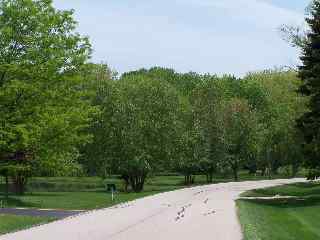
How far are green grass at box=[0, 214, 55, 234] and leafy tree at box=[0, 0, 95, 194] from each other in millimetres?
5833

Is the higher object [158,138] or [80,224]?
[158,138]

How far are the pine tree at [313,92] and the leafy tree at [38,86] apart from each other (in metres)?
11.0

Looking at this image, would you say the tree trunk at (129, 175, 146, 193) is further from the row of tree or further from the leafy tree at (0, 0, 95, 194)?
the leafy tree at (0, 0, 95, 194)

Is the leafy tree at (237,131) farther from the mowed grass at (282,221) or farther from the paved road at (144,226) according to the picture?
the paved road at (144,226)

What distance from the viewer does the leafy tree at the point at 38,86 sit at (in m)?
29.8

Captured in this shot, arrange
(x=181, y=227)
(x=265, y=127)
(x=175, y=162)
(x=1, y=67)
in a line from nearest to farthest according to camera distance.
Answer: (x=181, y=227)
(x=1, y=67)
(x=175, y=162)
(x=265, y=127)

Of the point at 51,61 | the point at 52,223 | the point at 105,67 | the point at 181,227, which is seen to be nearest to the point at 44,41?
the point at 51,61

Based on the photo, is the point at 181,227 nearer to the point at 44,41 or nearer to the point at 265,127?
the point at 44,41

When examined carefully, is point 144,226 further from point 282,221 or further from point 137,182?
point 137,182

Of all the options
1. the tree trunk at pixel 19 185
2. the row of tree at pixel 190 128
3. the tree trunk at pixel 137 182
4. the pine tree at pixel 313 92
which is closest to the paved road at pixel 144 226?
the pine tree at pixel 313 92

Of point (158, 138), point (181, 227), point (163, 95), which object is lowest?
point (181, 227)

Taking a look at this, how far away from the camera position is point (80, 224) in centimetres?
2130

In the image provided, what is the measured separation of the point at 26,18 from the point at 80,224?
13.3 meters

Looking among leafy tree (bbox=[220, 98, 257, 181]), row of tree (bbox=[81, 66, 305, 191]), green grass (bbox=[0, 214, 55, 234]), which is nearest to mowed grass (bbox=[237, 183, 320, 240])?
green grass (bbox=[0, 214, 55, 234])
